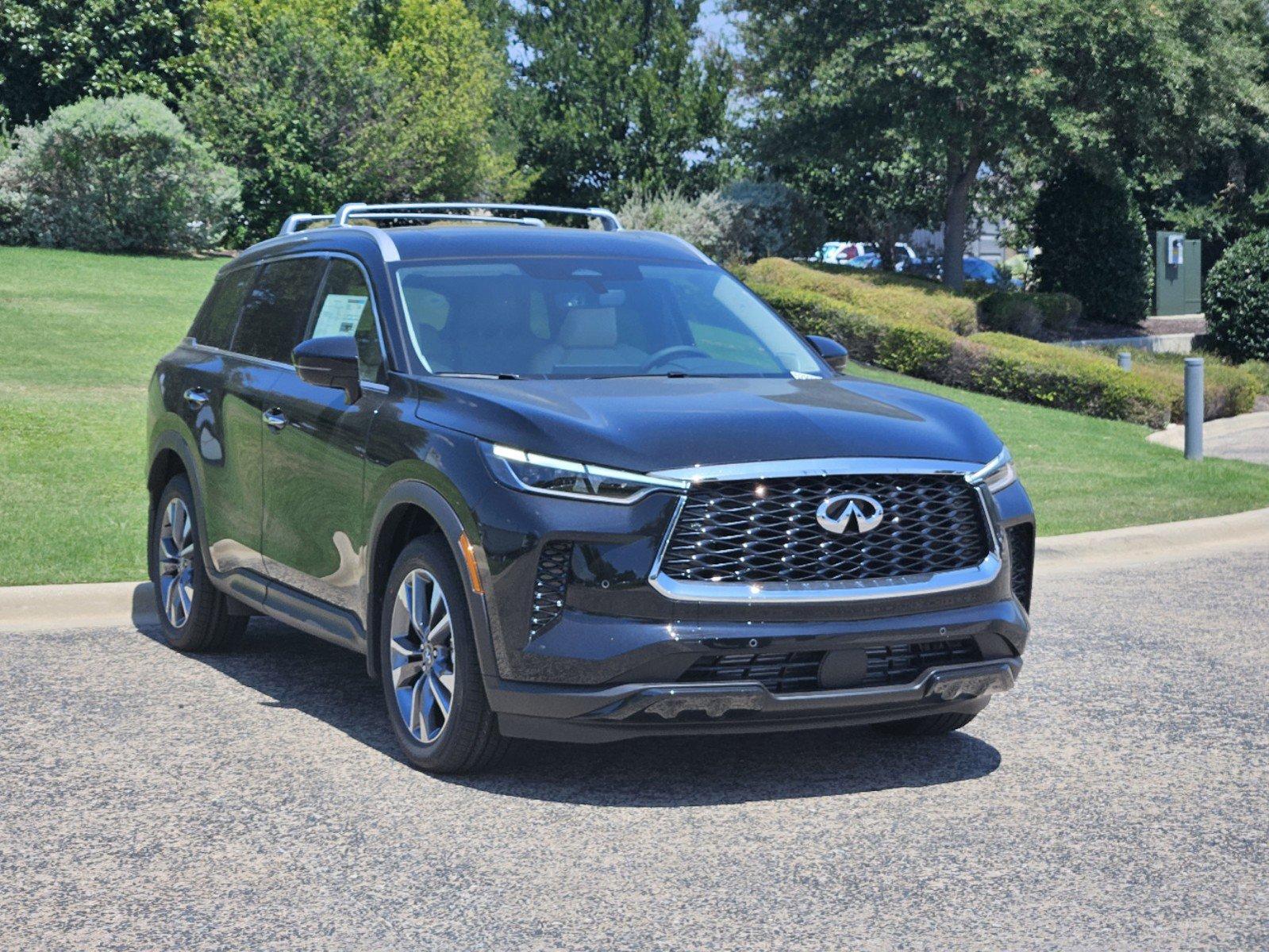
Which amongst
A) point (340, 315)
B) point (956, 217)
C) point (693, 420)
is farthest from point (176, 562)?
point (956, 217)

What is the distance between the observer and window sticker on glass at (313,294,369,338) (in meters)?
6.87

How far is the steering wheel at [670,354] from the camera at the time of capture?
21.8ft

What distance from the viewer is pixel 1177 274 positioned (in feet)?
152

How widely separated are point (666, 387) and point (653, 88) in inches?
1779

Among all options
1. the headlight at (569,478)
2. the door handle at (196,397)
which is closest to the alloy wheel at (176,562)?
the door handle at (196,397)

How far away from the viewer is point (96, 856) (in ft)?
16.7

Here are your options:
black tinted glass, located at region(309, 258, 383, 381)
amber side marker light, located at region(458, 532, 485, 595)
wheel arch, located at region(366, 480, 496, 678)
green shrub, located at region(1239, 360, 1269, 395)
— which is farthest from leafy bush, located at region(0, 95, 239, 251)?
amber side marker light, located at region(458, 532, 485, 595)

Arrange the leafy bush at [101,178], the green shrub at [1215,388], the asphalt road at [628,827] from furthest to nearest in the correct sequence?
the leafy bush at [101,178], the green shrub at [1215,388], the asphalt road at [628,827]

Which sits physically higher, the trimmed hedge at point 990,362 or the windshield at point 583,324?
the windshield at point 583,324

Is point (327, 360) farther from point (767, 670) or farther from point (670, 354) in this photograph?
point (767, 670)

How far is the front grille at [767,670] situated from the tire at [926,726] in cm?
102

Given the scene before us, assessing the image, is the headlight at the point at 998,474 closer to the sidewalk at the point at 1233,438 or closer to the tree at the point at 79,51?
the sidewalk at the point at 1233,438

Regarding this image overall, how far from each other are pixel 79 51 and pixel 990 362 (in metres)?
25.4

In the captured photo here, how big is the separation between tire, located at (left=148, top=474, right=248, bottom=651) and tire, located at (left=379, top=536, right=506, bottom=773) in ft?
6.52
